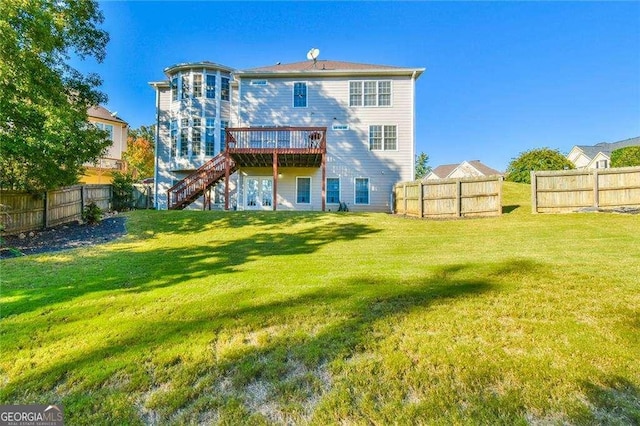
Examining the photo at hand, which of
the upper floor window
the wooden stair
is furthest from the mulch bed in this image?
the upper floor window

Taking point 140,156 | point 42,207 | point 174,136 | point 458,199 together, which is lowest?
point 42,207

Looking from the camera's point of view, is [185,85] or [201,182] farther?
[185,85]

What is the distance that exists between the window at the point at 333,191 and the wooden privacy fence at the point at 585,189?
9010 millimetres

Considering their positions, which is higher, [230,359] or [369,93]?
[369,93]

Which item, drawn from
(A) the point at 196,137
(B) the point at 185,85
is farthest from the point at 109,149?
(A) the point at 196,137

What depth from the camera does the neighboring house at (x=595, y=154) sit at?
33.5m

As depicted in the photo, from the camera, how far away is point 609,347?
281cm

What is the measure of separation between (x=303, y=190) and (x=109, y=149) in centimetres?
2114

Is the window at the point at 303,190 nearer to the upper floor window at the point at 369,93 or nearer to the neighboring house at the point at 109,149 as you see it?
the upper floor window at the point at 369,93

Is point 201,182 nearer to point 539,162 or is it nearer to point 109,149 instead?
point 109,149

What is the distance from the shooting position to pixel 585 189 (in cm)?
1141

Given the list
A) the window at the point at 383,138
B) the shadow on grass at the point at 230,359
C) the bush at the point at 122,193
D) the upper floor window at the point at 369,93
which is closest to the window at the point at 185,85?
the bush at the point at 122,193

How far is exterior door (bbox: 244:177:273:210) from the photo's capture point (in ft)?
59.8

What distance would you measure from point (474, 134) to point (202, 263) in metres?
33.9
